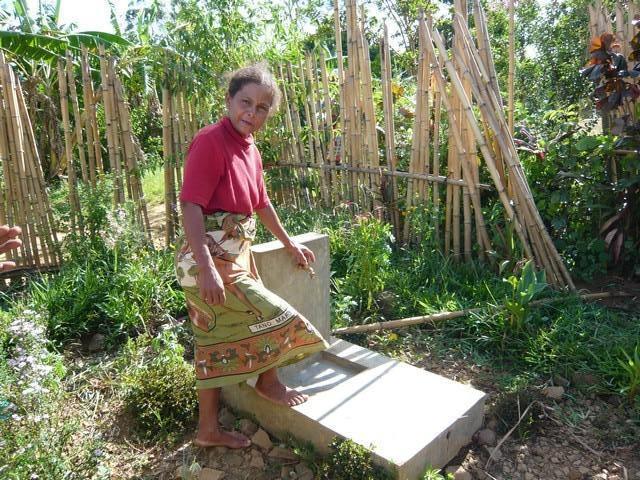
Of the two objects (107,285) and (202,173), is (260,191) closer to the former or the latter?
(202,173)

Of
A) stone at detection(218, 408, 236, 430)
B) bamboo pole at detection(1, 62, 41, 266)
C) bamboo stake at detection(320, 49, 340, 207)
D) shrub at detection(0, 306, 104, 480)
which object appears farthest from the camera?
bamboo stake at detection(320, 49, 340, 207)

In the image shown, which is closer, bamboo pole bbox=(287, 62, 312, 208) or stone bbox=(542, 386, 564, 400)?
stone bbox=(542, 386, 564, 400)

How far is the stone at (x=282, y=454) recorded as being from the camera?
2.25m

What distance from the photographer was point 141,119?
10914 millimetres

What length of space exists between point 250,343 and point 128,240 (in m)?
2.13

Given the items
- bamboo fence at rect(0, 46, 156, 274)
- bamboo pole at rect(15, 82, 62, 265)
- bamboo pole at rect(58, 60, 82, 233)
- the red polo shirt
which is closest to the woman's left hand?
the red polo shirt

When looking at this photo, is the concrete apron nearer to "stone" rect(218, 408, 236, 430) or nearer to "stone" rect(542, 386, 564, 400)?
"stone" rect(218, 408, 236, 430)

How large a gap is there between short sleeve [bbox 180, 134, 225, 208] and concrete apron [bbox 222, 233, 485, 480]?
510 millimetres

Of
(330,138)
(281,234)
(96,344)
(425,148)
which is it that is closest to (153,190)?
(330,138)

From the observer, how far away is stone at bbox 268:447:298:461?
7.38 feet

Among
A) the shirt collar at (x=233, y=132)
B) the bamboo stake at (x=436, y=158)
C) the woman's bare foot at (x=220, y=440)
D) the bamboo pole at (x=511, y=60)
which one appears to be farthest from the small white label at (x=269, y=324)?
the bamboo pole at (x=511, y=60)

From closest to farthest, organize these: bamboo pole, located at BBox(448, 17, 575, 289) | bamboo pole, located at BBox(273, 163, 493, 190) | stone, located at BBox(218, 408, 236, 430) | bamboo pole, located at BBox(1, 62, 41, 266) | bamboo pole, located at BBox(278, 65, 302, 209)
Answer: stone, located at BBox(218, 408, 236, 430)
bamboo pole, located at BBox(448, 17, 575, 289)
bamboo pole, located at BBox(273, 163, 493, 190)
bamboo pole, located at BBox(1, 62, 41, 266)
bamboo pole, located at BBox(278, 65, 302, 209)

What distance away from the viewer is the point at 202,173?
1.97 meters

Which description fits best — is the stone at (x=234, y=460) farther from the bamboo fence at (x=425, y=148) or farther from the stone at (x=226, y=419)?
the bamboo fence at (x=425, y=148)
